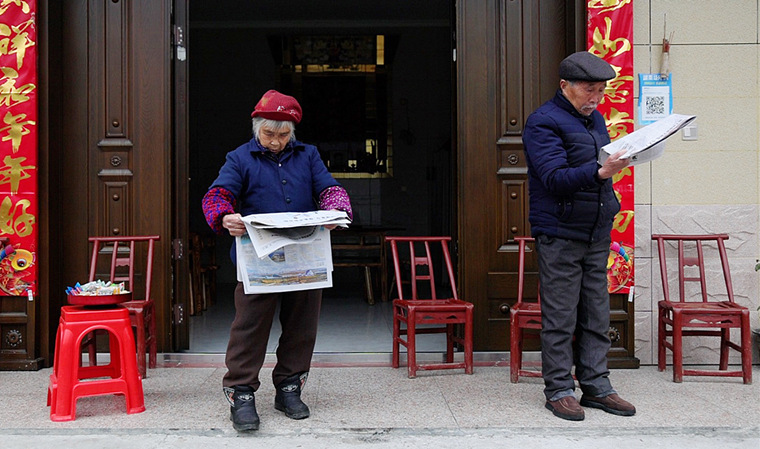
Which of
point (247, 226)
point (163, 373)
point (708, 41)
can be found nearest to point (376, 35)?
point (708, 41)

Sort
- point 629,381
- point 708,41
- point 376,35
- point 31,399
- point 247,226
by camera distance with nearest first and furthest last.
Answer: point 247,226, point 31,399, point 629,381, point 708,41, point 376,35

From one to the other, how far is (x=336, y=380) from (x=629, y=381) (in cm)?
154

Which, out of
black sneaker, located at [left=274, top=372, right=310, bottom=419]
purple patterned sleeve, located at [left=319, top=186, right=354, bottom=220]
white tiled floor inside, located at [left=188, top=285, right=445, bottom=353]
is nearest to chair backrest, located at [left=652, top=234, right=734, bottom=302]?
white tiled floor inside, located at [left=188, top=285, right=445, bottom=353]

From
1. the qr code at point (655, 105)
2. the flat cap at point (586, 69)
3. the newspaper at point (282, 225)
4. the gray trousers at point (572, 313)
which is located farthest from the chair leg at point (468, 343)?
the qr code at point (655, 105)

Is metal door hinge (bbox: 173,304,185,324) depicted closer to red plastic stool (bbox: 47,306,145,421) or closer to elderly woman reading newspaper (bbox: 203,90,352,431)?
red plastic stool (bbox: 47,306,145,421)

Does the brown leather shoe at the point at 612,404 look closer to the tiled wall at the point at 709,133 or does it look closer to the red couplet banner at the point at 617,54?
the tiled wall at the point at 709,133

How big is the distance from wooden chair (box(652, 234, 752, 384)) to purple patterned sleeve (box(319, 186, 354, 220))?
1.89 metres

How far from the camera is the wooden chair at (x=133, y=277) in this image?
3918 mm

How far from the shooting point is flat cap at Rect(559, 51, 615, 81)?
306 cm

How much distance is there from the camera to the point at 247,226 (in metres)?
2.76

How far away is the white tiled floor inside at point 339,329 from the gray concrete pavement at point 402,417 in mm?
891

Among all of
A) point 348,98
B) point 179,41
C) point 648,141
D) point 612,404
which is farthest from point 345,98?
point 648,141

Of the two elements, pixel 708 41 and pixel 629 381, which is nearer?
pixel 629 381

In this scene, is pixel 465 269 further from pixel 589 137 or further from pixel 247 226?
pixel 247 226
